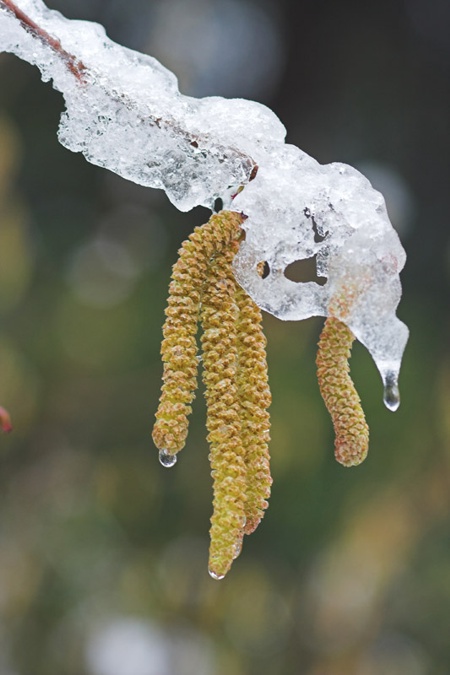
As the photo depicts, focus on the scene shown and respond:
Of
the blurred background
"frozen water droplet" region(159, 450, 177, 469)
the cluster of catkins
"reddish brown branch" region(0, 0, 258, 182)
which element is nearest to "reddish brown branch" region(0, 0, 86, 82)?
"reddish brown branch" region(0, 0, 258, 182)

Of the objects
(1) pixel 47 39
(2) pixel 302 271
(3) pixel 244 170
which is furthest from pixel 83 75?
(2) pixel 302 271

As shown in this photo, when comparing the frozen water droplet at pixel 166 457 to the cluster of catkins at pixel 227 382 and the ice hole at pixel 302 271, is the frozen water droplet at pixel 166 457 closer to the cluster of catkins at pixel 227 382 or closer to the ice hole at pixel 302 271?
the cluster of catkins at pixel 227 382

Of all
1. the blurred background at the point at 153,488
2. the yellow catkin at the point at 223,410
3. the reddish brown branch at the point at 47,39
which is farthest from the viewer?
the blurred background at the point at 153,488

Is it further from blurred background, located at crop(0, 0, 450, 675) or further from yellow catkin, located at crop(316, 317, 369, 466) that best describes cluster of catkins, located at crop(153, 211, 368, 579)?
blurred background, located at crop(0, 0, 450, 675)

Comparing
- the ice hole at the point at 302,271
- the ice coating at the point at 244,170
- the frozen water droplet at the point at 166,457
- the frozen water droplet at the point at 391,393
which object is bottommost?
the frozen water droplet at the point at 166,457

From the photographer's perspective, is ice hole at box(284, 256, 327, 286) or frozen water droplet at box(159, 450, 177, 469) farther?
ice hole at box(284, 256, 327, 286)

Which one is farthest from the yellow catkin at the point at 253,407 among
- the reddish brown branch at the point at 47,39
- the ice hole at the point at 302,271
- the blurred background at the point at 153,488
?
the ice hole at the point at 302,271

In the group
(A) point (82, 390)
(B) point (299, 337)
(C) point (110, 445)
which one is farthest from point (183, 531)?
(B) point (299, 337)
